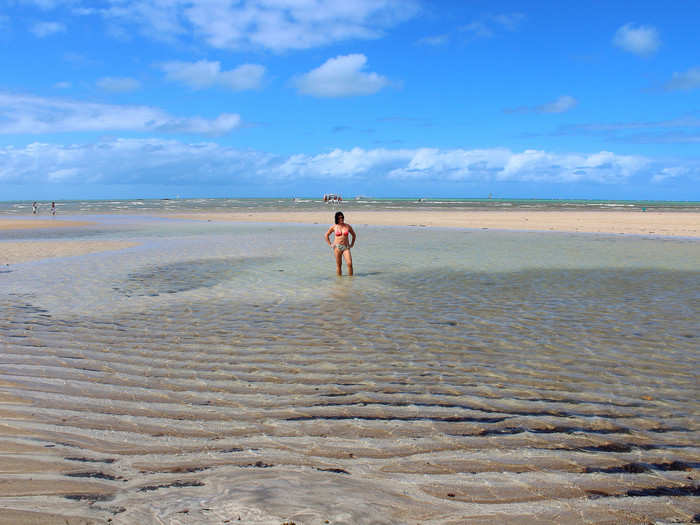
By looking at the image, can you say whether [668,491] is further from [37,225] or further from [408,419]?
[37,225]

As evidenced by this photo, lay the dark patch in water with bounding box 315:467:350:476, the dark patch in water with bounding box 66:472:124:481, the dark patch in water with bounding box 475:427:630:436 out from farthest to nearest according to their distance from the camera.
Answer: the dark patch in water with bounding box 475:427:630:436
the dark patch in water with bounding box 315:467:350:476
the dark patch in water with bounding box 66:472:124:481

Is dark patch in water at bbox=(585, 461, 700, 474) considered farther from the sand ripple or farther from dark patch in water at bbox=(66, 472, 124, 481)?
dark patch in water at bbox=(66, 472, 124, 481)

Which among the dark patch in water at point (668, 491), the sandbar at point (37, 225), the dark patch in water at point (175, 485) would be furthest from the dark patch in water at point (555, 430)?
the sandbar at point (37, 225)

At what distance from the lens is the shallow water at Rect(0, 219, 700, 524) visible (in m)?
3.62

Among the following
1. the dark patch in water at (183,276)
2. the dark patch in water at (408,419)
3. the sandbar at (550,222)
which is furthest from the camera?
the sandbar at (550,222)

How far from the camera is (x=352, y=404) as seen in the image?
545 centimetres

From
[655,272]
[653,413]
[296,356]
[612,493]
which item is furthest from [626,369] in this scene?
[655,272]

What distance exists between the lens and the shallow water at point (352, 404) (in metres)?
3.62

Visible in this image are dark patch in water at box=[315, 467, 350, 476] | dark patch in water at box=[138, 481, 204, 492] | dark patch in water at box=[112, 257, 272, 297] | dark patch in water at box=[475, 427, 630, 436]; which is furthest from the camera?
dark patch in water at box=[112, 257, 272, 297]

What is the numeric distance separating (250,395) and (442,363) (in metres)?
2.66

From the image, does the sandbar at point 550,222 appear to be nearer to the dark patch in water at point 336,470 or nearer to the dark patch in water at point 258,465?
the dark patch in water at point 336,470

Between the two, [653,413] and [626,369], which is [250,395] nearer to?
[653,413]

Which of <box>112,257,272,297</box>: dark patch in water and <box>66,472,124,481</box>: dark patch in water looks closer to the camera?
<box>66,472,124,481</box>: dark patch in water

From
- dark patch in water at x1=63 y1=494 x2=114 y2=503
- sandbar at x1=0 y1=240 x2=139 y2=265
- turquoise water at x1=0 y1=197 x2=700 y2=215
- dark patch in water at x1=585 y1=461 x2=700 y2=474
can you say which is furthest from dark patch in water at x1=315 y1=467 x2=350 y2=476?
turquoise water at x1=0 y1=197 x2=700 y2=215
